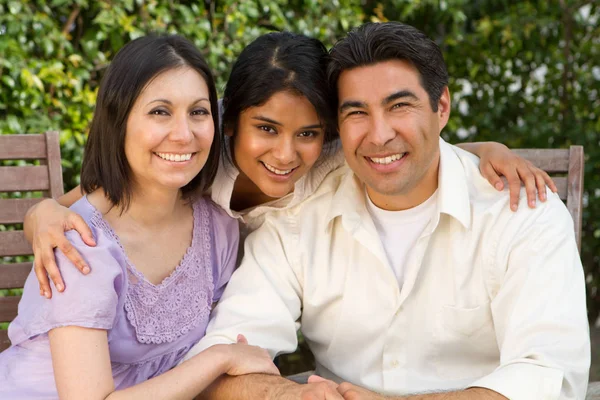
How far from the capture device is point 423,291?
94.6 inches

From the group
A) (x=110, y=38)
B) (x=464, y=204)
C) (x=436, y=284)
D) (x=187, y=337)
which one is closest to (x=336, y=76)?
(x=464, y=204)

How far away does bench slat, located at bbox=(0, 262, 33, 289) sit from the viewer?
274 cm

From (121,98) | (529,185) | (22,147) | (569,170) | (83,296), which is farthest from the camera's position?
(569,170)

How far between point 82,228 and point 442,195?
1075mm

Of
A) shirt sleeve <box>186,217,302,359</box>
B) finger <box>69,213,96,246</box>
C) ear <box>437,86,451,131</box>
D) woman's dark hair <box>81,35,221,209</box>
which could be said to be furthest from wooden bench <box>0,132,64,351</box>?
ear <box>437,86,451,131</box>

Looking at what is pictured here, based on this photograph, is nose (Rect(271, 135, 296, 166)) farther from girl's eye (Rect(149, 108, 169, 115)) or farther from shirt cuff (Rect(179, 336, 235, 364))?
shirt cuff (Rect(179, 336, 235, 364))

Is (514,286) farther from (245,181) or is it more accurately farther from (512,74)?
(512,74)

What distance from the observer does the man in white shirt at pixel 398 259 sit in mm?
2250

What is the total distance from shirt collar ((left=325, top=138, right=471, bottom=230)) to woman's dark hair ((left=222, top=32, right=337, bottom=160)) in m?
0.20

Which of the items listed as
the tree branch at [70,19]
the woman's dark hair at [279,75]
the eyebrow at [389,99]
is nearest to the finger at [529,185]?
the eyebrow at [389,99]

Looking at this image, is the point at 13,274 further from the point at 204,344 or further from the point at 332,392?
the point at 332,392

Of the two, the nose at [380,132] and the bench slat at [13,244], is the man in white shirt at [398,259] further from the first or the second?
the bench slat at [13,244]

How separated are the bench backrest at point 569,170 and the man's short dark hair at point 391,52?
27.2 inches

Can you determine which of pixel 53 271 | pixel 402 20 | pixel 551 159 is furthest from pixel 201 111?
pixel 402 20
